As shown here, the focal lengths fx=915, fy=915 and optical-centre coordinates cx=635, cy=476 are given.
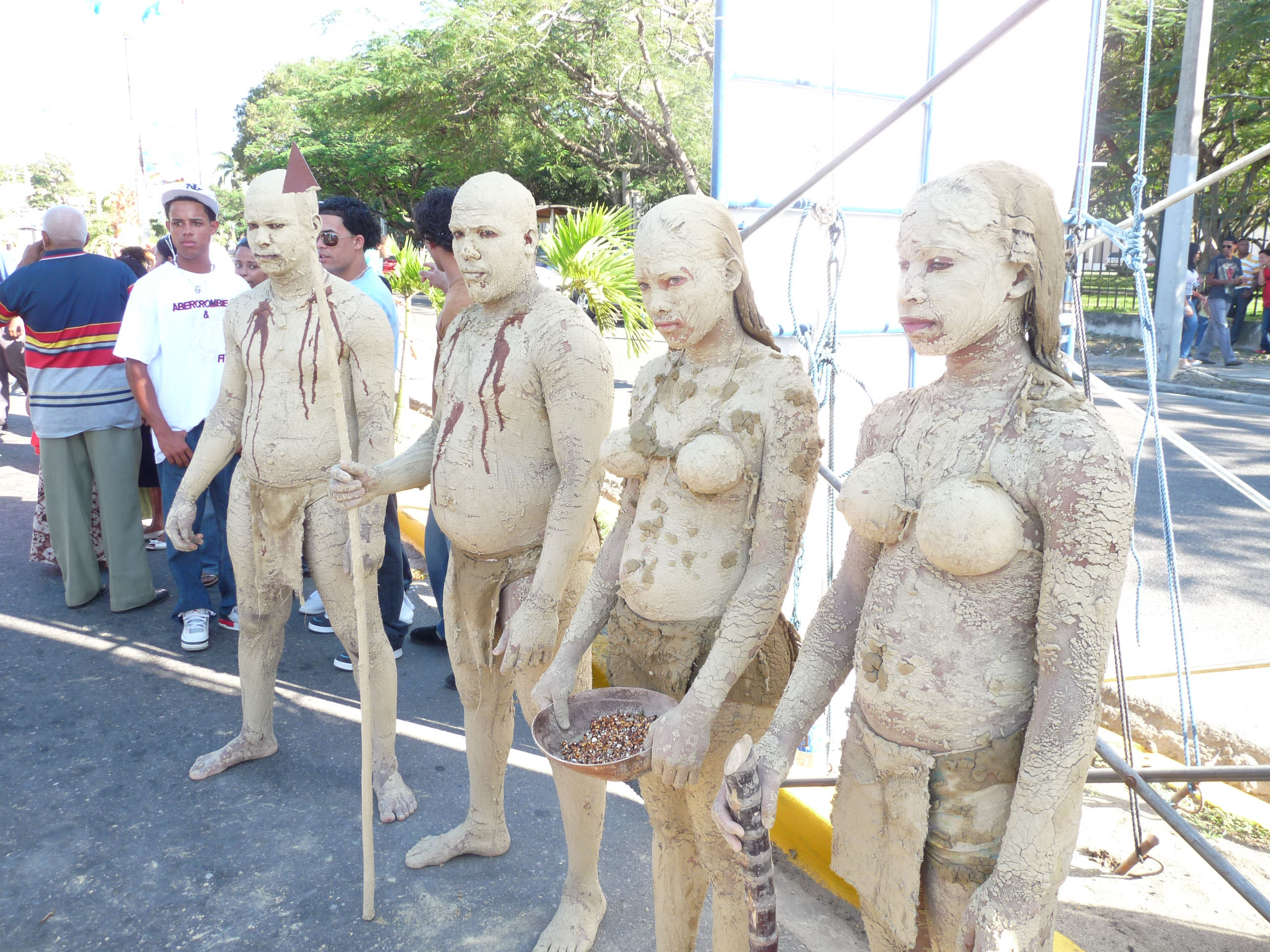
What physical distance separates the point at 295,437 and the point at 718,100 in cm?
184

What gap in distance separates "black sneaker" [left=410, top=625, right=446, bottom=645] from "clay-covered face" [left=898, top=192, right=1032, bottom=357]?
149 inches

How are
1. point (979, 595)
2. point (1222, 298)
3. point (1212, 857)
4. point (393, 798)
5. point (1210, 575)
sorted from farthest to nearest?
1. point (1222, 298)
2. point (1210, 575)
3. point (393, 798)
4. point (1212, 857)
5. point (979, 595)

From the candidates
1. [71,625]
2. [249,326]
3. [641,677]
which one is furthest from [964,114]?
[71,625]

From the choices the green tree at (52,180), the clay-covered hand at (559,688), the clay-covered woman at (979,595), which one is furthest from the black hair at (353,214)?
the green tree at (52,180)

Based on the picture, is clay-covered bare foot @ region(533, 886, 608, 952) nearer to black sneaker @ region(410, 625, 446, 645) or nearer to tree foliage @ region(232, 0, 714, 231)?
black sneaker @ region(410, 625, 446, 645)

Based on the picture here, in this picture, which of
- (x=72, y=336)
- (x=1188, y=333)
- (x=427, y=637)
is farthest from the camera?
(x=1188, y=333)

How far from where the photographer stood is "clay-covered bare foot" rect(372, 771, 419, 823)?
328cm

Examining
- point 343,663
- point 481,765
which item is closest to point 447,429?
point 481,765

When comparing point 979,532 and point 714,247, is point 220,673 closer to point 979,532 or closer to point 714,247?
point 714,247

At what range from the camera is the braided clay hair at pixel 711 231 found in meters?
1.90

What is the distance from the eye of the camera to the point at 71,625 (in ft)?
16.5

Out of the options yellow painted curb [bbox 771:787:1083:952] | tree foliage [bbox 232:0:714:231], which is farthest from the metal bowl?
tree foliage [bbox 232:0:714:231]

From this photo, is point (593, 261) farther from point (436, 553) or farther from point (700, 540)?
point (700, 540)

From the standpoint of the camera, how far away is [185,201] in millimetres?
4430
